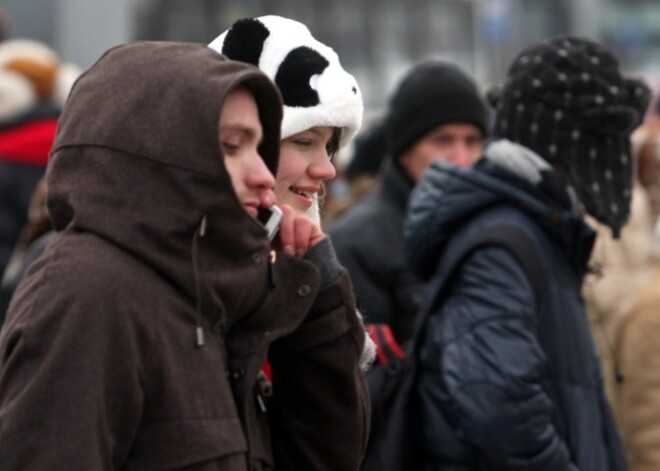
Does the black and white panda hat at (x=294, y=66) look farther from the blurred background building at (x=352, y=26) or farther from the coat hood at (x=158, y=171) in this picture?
the blurred background building at (x=352, y=26)

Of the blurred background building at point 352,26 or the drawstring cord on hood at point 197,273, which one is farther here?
the blurred background building at point 352,26

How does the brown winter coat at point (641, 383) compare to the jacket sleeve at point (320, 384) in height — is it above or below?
below

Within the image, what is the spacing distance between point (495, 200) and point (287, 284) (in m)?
1.29

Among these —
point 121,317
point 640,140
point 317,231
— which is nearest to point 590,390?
point 317,231

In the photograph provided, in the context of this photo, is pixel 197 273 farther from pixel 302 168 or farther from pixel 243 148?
pixel 302 168

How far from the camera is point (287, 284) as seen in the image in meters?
2.55

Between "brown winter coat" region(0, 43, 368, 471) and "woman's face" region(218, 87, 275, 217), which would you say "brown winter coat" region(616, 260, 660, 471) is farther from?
"woman's face" region(218, 87, 275, 217)

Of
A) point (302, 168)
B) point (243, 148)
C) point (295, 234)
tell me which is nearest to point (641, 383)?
point (302, 168)

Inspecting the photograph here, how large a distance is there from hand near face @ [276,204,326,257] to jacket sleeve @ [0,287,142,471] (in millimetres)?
559

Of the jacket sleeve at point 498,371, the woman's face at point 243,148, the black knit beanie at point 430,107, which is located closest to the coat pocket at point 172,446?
the woman's face at point 243,148

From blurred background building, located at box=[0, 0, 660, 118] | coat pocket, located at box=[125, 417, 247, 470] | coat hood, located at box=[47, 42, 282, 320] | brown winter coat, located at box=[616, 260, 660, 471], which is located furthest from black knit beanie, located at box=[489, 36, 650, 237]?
blurred background building, located at box=[0, 0, 660, 118]

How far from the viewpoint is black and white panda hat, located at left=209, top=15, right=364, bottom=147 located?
9.37 feet

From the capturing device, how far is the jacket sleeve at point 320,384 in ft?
8.58

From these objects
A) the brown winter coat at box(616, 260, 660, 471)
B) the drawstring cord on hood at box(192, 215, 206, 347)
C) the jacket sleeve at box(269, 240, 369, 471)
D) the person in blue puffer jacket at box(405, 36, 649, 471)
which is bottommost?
the brown winter coat at box(616, 260, 660, 471)
